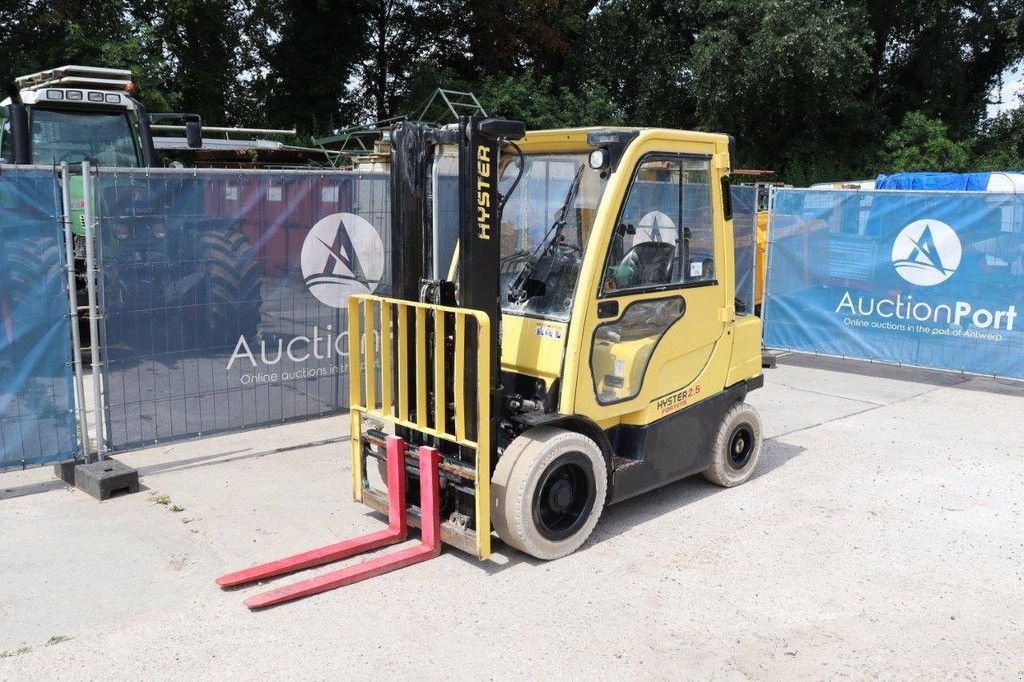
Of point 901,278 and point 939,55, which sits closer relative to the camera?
point 901,278

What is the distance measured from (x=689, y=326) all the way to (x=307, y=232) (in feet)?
11.8

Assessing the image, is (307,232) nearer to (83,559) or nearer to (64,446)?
(64,446)

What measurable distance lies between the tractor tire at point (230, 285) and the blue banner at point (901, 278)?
681 centimetres

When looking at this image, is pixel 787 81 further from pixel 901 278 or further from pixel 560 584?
pixel 560 584

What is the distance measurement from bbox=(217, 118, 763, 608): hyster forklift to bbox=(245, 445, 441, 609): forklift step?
0.04 ft

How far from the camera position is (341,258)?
805 cm

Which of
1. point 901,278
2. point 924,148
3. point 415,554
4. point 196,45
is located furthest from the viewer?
point 924,148

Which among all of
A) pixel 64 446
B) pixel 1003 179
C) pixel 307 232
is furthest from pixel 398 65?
pixel 64 446

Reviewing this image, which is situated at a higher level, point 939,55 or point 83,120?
point 939,55

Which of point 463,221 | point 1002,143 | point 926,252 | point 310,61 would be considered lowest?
point 926,252

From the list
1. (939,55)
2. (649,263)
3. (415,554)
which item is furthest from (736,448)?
(939,55)

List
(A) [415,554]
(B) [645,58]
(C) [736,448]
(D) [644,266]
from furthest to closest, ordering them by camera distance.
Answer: (B) [645,58] → (C) [736,448] → (D) [644,266] → (A) [415,554]

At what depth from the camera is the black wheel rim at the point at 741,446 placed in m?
6.61

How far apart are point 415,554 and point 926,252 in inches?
292
